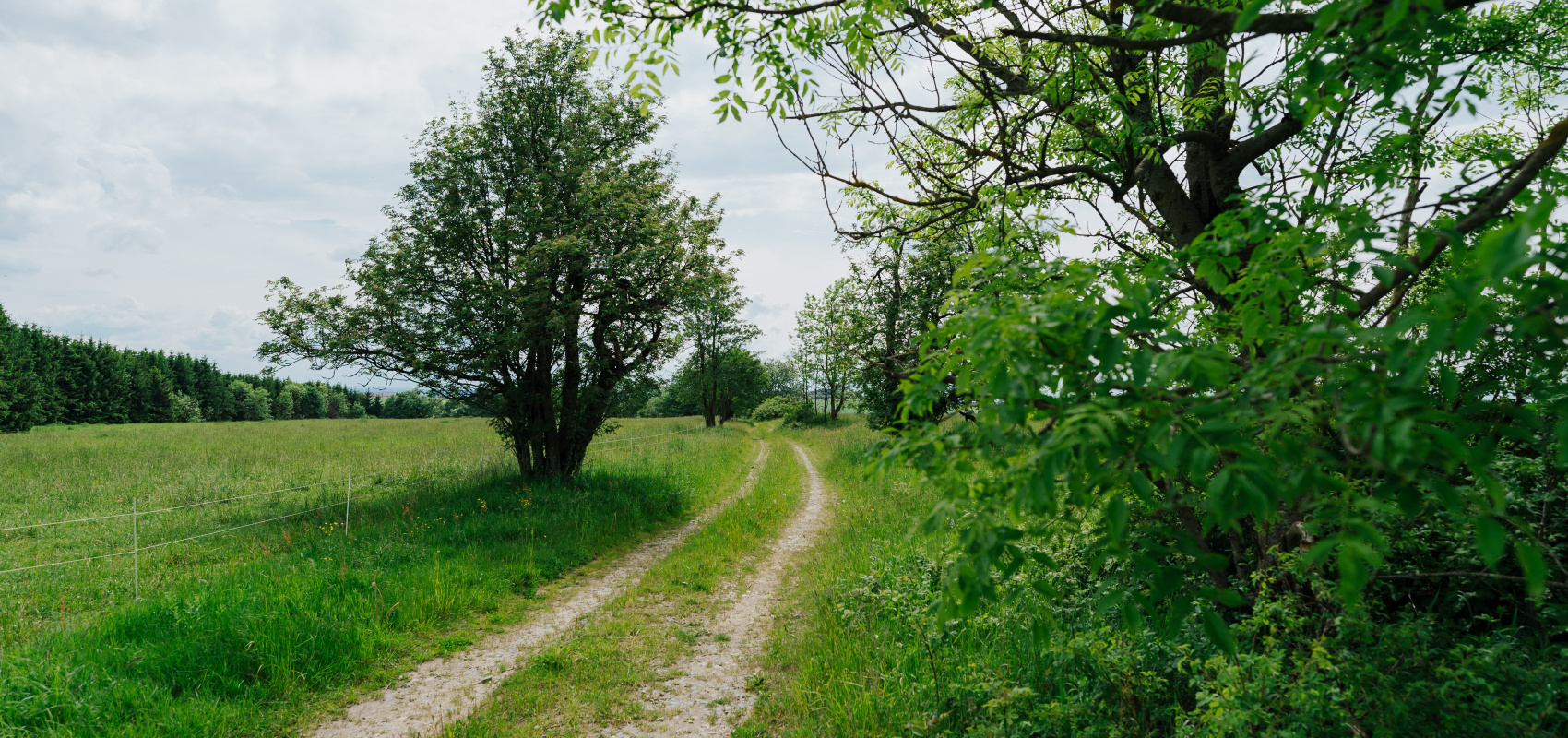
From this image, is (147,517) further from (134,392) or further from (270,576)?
(134,392)

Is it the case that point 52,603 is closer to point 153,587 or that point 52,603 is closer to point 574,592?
point 153,587

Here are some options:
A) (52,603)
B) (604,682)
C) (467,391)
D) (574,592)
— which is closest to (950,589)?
(604,682)

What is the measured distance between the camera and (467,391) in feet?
44.8

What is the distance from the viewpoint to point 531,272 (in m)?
12.9

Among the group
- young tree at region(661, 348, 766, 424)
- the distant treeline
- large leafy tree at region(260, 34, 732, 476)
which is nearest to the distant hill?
the distant treeline

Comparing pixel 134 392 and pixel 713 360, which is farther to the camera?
pixel 134 392

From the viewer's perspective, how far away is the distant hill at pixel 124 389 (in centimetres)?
4516

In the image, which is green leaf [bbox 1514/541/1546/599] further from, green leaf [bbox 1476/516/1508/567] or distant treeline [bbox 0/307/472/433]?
distant treeline [bbox 0/307/472/433]

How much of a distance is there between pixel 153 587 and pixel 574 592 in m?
5.41

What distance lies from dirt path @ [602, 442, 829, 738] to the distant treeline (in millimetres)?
29105

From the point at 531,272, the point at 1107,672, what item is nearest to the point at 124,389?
the point at 531,272

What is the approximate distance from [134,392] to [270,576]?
85.8m

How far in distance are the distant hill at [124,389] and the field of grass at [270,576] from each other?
40118 mm

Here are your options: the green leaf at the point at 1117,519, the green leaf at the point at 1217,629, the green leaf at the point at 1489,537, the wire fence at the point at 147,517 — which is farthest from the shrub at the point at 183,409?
the green leaf at the point at 1489,537
